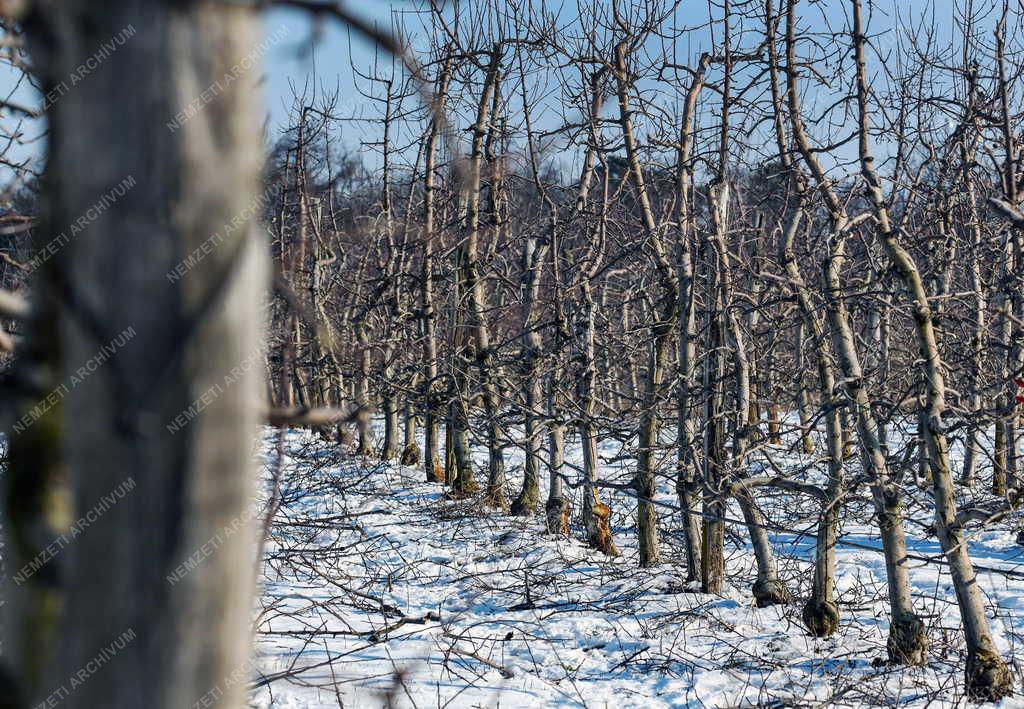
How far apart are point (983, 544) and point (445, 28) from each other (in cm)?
941

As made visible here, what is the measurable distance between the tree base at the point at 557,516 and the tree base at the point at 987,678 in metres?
5.35

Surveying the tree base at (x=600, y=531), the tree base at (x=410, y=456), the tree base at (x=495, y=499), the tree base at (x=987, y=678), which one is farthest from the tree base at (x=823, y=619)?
the tree base at (x=410, y=456)

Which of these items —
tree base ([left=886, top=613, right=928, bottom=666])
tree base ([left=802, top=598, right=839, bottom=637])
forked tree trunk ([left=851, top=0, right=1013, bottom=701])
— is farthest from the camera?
tree base ([left=802, top=598, right=839, bottom=637])

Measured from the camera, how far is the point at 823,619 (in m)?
6.80

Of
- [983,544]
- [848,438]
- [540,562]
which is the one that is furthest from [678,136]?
[983,544]

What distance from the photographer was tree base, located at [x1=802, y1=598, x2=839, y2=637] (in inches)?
268

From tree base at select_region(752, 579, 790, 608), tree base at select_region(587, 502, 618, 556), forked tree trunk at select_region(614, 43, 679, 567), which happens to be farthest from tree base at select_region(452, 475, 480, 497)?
tree base at select_region(752, 579, 790, 608)

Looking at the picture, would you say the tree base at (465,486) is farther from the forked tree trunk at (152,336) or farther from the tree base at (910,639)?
the forked tree trunk at (152,336)

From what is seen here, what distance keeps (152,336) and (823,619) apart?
6979mm

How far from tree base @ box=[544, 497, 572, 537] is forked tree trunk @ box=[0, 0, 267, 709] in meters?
9.28

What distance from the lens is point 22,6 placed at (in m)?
0.92

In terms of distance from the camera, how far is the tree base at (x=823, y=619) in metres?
6.80

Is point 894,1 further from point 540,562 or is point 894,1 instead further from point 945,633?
point 540,562

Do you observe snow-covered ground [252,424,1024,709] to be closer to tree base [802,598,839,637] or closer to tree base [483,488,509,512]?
tree base [802,598,839,637]
